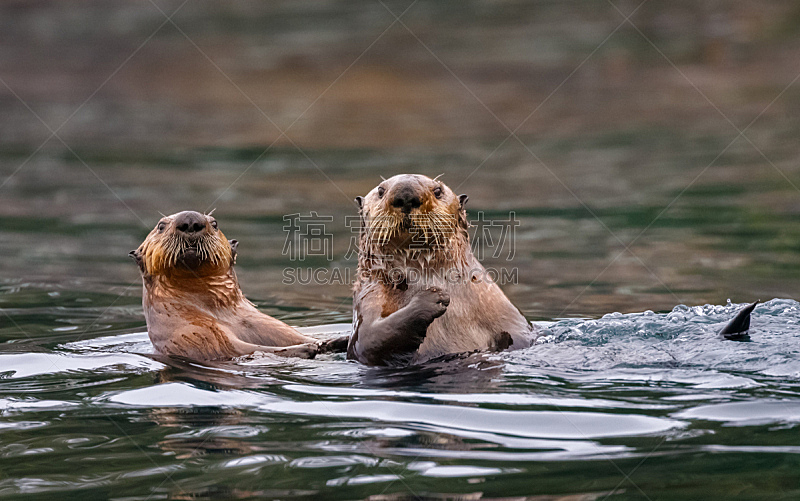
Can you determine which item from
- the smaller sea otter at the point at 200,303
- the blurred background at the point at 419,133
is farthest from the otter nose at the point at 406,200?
the blurred background at the point at 419,133

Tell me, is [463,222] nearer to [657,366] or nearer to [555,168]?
[657,366]

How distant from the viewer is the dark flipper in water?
5.69 metres

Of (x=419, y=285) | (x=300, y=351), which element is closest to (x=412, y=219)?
(x=419, y=285)

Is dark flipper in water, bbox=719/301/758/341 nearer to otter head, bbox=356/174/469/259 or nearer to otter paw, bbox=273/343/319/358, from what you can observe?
otter head, bbox=356/174/469/259

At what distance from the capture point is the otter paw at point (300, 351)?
6352 mm

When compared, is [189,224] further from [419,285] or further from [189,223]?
[419,285]

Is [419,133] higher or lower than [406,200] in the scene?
higher

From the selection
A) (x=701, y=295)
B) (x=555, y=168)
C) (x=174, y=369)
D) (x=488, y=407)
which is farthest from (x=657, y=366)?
(x=555, y=168)

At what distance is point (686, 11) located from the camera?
855 inches

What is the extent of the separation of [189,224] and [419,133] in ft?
39.3

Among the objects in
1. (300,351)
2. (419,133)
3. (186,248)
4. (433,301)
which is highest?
(419,133)

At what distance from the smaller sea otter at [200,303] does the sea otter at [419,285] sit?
70cm

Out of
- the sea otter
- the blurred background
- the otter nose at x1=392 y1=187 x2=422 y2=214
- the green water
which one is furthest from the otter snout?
the blurred background

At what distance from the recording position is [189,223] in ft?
21.3
